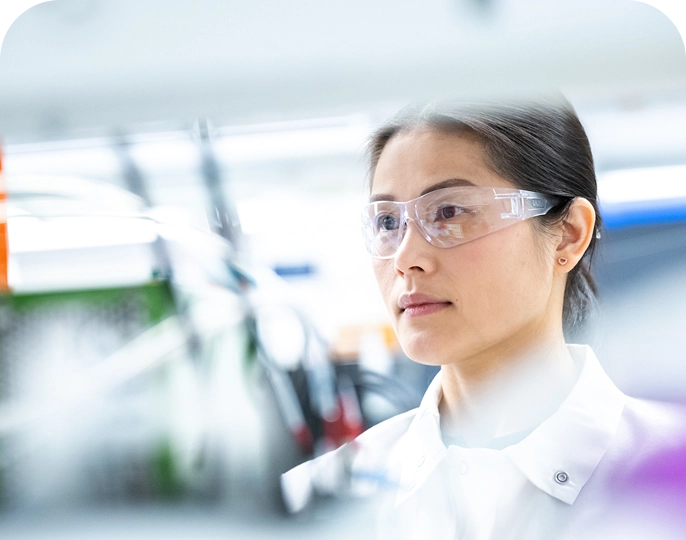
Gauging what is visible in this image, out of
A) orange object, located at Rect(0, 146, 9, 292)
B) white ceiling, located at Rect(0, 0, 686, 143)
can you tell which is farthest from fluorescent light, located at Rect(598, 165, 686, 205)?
orange object, located at Rect(0, 146, 9, 292)

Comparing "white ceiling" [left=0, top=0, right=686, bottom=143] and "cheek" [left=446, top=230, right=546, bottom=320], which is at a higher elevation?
"white ceiling" [left=0, top=0, right=686, bottom=143]

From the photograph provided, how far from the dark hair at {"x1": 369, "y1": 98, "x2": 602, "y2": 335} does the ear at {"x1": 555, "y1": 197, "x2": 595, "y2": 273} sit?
13 millimetres

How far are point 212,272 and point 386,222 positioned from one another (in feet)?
0.99

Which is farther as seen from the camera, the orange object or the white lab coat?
the orange object

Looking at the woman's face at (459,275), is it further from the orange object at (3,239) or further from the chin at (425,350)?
the orange object at (3,239)

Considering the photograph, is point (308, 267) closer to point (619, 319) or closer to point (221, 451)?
point (221, 451)

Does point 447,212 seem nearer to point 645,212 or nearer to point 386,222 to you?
point 386,222

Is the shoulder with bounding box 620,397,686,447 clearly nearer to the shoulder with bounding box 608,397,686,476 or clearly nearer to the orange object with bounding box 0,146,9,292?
the shoulder with bounding box 608,397,686,476

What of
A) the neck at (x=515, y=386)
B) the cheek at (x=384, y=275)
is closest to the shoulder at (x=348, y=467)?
the neck at (x=515, y=386)

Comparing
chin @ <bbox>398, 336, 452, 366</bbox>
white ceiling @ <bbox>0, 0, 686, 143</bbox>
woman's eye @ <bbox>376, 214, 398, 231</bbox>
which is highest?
white ceiling @ <bbox>0, 0, 686, 143</bbox>

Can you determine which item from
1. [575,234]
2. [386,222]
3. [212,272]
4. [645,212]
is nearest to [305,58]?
[386,222]

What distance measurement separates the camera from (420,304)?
980mm

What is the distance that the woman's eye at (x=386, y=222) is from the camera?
39.5 inches

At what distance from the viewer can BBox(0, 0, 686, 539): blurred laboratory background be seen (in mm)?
989
